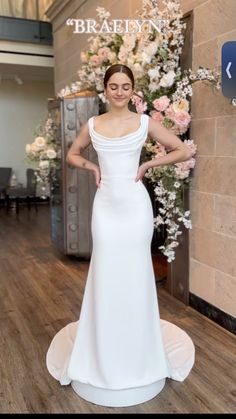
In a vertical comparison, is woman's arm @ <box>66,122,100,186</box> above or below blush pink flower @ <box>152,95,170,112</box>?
below

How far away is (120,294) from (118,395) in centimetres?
51

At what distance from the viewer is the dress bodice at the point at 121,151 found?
74.4 inches

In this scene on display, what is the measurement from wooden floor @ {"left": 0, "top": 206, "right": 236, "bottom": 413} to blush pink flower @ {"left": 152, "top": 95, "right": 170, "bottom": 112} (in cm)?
157

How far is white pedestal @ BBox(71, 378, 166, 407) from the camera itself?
1.99m

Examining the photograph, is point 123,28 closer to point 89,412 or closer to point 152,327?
point 152,327

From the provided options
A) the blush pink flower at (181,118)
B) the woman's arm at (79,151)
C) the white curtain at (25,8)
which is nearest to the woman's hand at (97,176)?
the woman's arm at (79,151)

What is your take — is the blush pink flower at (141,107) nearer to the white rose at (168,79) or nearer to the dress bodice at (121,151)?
the white rose at (168,79)

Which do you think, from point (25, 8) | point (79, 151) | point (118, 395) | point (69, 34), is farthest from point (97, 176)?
point (25, 8)

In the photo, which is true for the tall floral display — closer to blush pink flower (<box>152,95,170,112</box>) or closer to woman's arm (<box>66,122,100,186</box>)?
blush pink flower (<box>152,95,170,112</box>)

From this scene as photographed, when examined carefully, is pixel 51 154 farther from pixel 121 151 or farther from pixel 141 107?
pixel 121 151

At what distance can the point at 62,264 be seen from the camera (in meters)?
4.38

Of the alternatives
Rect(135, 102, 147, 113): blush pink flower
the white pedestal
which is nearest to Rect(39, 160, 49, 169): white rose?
Rect(135, 102, 147, 113): blush pink flower

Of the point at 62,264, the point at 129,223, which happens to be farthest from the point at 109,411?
the point at 62,264

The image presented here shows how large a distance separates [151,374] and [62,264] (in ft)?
8.15
